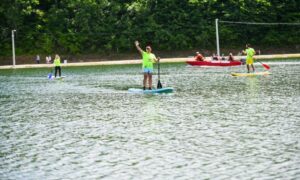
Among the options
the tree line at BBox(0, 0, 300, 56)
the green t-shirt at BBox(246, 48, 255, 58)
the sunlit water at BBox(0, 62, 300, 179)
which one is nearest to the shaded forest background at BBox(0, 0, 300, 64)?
the tree line at BBox(0, 0, 300, 56)

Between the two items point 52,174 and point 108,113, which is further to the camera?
point 108,113

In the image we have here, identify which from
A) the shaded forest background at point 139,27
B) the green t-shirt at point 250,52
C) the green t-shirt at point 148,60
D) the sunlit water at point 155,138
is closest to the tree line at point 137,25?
the shaded forest background at point 139,27

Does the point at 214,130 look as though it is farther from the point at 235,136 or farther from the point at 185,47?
the point at 185,47

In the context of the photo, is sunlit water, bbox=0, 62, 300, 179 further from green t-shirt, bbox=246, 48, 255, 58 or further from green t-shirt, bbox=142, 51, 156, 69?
green t-shirt, bbox=246, 48, 255, 58

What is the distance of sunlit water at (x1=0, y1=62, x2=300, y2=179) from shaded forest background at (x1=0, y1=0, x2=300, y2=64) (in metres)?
62.3

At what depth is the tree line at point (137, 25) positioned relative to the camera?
8562 cm

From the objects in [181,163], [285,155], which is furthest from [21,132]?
A: [285,155]

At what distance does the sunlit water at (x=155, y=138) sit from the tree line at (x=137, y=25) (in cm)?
6235

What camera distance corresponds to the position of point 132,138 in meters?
13.9

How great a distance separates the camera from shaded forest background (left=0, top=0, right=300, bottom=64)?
281 ft

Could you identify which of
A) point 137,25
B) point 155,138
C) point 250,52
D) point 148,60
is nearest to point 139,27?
point 137,25

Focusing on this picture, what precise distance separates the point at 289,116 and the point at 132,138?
207 inches

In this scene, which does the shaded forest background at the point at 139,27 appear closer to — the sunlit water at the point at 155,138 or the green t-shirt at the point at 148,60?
the green t-shirt at the point at 148,60

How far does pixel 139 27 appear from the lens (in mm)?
87188
